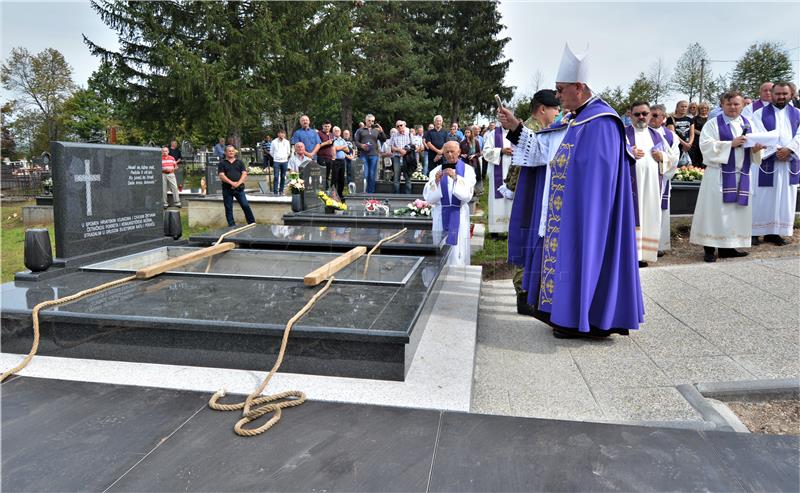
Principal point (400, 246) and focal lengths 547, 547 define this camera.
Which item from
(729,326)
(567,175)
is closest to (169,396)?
(567,175)

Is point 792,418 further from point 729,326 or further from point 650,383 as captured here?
point 729,326

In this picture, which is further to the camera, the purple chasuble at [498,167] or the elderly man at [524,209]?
the purple chasuble at [498,167]

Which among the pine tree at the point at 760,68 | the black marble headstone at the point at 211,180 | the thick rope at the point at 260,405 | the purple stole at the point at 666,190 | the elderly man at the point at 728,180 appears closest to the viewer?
the thick rope at the point at 260,405

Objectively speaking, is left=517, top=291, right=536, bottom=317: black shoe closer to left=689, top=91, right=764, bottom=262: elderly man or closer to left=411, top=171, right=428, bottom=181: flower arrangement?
left=689, top=91, right=764, bottom=262: elderly man

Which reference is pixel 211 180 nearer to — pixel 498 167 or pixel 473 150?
pixel 473 150

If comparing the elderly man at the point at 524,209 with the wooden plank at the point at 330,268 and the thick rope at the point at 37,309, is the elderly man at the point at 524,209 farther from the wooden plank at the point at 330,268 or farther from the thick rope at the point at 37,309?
the thick rope at the point at 37,309

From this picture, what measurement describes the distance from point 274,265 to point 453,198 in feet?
9.59

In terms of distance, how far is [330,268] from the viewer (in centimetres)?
480

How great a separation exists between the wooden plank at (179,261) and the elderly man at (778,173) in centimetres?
724

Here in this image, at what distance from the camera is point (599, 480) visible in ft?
7.48

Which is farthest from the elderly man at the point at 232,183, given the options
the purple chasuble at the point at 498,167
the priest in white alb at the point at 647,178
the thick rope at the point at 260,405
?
the thick rope at the point at 260,405

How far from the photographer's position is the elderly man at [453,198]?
24.2 ft

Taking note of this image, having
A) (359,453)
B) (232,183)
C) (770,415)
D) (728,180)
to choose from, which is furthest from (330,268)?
(232,183)

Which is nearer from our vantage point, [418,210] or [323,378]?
[323,378]
